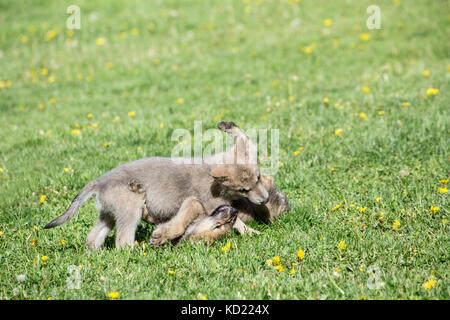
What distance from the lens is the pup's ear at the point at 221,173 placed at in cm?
521

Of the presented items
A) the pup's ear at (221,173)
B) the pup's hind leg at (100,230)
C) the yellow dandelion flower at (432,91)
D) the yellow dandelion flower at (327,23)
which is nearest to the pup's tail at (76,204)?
the pup's hind leg at (100,230)

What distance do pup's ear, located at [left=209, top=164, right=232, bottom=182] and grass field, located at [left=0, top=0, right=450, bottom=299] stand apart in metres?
0.65

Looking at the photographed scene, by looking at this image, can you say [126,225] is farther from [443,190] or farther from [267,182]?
[443,190]

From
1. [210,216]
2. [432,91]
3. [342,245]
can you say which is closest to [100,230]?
[210,216]

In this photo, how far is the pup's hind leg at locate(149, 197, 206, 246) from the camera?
16.7ft

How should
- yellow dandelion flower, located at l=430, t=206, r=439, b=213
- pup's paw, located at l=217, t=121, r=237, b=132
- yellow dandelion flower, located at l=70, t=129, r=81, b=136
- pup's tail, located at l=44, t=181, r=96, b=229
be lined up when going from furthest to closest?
yellow dandelion flower, located at l=70, t=129, r=81, b=136
pup's paw, located at l=217, t=121, r=237, b=132
yellow dandelion flower, located at l=430, t=206, r=439, b=213
pup's tail, located at l=44, t=181, r=96, b=229

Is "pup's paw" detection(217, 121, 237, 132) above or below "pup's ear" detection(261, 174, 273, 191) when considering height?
above

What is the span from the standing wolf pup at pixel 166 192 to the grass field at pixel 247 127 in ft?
0.92

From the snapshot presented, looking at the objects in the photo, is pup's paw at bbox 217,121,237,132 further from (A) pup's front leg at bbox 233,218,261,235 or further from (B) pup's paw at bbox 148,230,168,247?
(B) pup's paw at bbox 148,230,168,247

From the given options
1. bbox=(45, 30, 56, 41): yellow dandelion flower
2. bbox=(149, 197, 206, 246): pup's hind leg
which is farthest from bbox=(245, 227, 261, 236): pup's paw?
bbox=(45, 30, 56, 41): yellow dandelion flower

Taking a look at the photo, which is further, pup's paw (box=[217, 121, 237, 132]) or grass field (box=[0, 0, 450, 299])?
pup's paw (box=[217, 121, 237, 132])

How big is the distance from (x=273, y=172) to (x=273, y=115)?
1.90 meters
